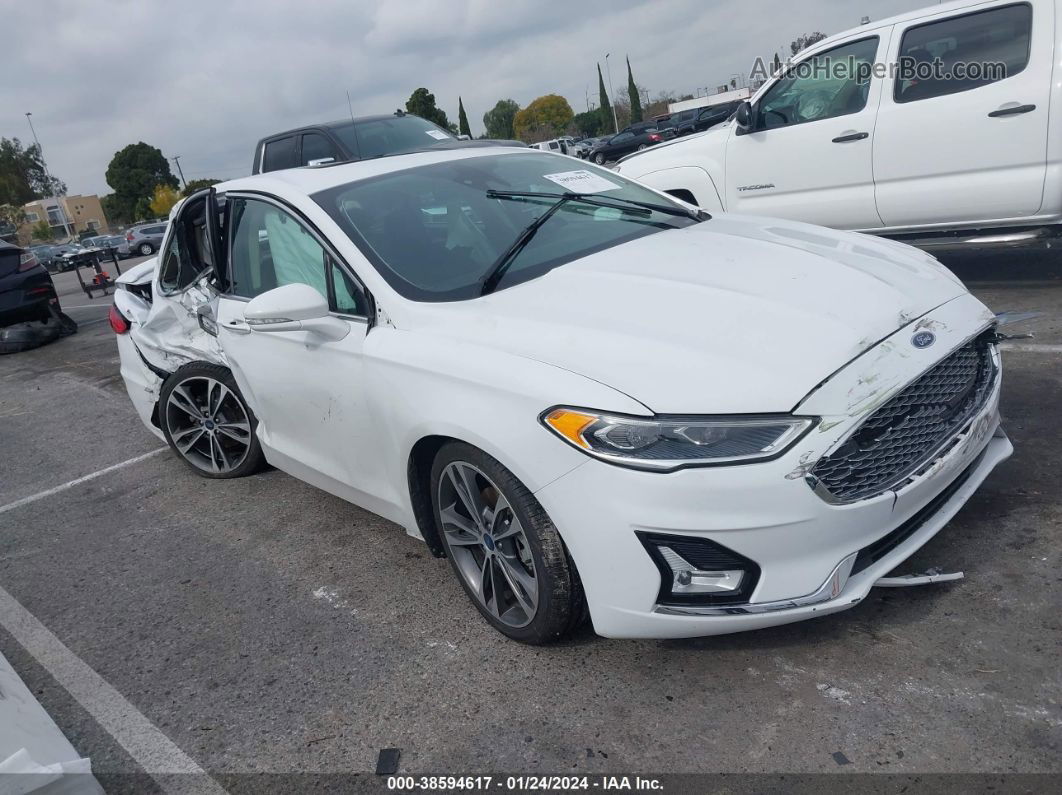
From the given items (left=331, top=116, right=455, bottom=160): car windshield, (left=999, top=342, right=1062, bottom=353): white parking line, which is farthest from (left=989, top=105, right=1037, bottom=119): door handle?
(left=331, top=116, right=455, bottom=160): car windshield

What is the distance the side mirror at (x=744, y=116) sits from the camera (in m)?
6.64

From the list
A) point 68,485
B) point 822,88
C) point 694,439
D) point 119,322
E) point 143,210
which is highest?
point 143,210

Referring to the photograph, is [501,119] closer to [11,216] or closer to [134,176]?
[134,176]

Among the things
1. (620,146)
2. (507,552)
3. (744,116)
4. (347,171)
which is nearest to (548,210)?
(347,171)

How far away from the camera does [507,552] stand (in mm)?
2824

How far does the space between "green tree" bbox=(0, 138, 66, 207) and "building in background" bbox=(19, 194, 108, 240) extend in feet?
→ 4.01

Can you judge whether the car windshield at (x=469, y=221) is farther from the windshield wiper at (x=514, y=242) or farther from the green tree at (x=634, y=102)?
the green tree at (x=634, y=102)

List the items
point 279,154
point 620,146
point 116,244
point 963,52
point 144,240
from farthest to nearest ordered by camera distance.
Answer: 1. point 116,244
2. point 144,240
3. point 620,146
4. point 279,154
5. point 963,52

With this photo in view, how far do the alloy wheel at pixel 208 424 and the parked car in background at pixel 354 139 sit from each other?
414 cm

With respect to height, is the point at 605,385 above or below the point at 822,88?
below

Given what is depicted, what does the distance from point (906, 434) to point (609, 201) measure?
187 centimetres

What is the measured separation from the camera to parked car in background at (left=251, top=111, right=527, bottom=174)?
8523mm

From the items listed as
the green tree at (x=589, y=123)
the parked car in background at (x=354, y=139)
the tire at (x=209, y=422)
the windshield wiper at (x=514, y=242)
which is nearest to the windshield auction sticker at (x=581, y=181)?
the windshield wiper at (x=514, y=242)

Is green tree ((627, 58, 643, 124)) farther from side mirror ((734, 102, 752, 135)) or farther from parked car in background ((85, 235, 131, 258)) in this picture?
side mirror ((734, 102, 752, 135))
